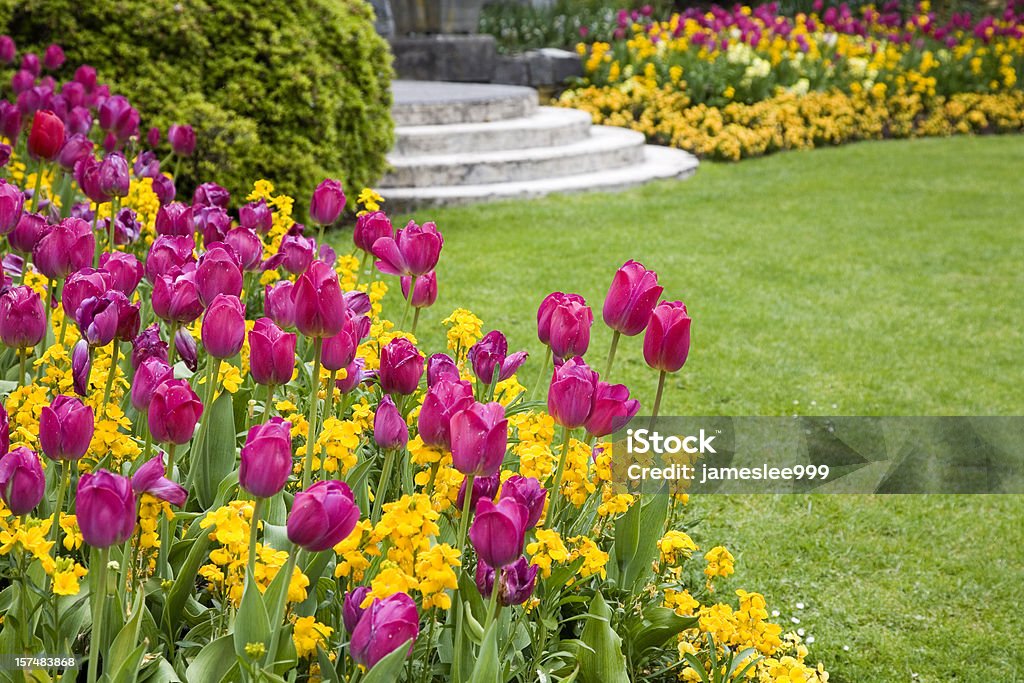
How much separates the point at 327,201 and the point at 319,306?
3.89ft

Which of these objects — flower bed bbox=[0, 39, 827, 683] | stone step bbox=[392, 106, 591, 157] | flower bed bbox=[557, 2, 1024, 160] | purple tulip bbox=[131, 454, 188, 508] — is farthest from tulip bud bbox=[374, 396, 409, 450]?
flower bed bbox=[557, 2, 1024, 160]

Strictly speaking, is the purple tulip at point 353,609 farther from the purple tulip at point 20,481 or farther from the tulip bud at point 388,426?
the purple tulip at point 20,481

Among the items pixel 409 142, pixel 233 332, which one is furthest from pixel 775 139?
pixel 233 332

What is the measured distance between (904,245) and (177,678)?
6.61 metres

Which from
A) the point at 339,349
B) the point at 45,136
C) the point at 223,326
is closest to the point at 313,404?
the point at 339,349

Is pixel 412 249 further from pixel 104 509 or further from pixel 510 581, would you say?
pixel 104 509

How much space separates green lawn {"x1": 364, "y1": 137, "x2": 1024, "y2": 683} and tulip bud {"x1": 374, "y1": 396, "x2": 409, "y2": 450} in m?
1.68

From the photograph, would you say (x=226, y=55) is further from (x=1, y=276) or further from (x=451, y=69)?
(x=451, y=69)

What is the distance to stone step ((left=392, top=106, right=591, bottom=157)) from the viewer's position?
27.3 feet

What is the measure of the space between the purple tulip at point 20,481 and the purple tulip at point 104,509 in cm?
21

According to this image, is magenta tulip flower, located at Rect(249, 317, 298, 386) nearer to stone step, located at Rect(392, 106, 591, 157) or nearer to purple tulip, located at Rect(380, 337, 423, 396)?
purple tulip, located at Rect(380, 337, 423, 396)

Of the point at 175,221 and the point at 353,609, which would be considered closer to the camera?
the point at 353,609

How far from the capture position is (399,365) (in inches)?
79.4

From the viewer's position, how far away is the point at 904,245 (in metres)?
7.39
